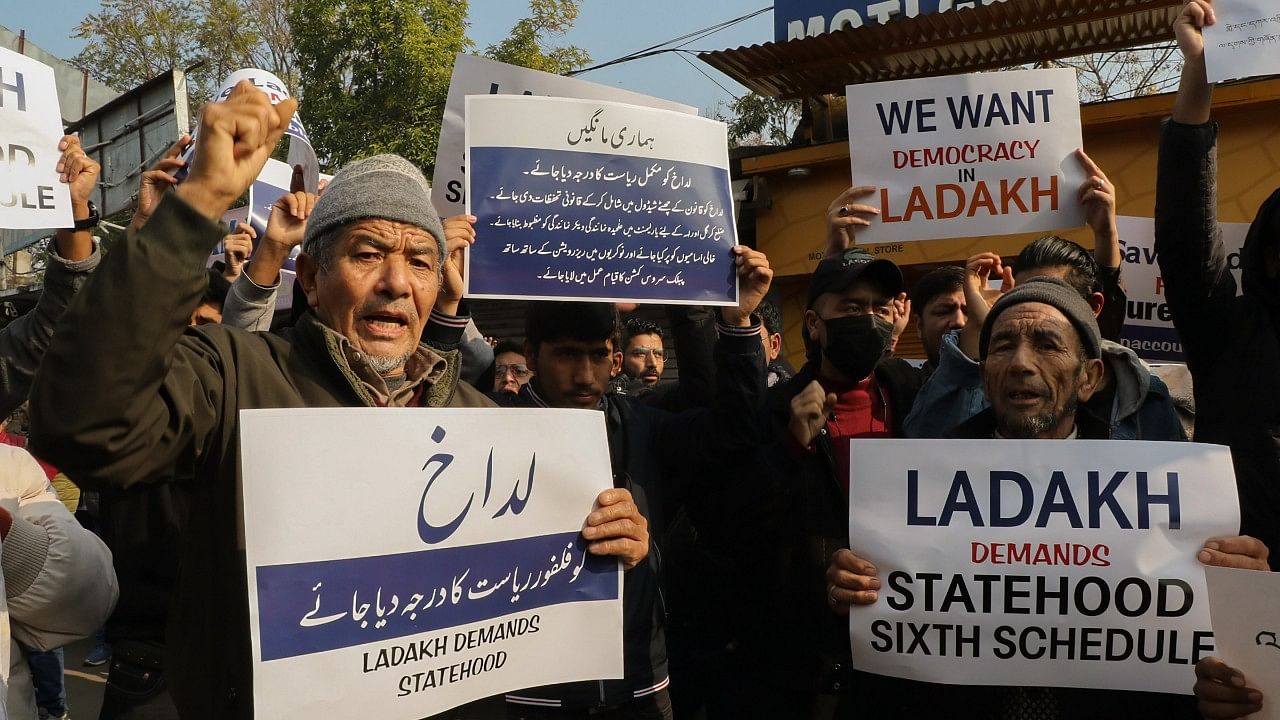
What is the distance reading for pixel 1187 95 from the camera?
9.57ft

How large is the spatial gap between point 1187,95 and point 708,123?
4.60 ft

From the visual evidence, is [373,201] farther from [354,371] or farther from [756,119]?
[756,119]

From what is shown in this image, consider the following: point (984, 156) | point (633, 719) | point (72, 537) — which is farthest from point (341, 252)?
point (984, 156)

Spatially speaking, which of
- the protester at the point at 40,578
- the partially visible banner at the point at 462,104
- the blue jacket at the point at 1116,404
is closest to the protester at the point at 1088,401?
the blue jacket at the point at 1116,404

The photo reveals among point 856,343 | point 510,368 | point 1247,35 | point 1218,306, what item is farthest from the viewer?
point 510,368

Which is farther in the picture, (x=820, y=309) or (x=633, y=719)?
(x=820, y=309)

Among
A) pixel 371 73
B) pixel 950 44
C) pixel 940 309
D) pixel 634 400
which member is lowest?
pixel 634 400

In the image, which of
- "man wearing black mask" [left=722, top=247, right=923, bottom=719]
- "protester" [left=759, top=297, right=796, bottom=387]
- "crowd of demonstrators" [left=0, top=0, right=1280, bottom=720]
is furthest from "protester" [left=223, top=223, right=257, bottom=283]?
"protester" [left=759, top=297, right=796, bottom=387]

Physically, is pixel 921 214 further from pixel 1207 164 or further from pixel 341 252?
pixel 341 252

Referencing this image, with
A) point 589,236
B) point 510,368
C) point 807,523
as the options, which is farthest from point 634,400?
point 510,368

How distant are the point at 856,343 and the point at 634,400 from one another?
0.71 metres

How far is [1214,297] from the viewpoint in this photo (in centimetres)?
281

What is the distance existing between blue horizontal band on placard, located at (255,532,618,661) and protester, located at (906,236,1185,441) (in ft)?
4.03

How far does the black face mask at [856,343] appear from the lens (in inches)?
128
